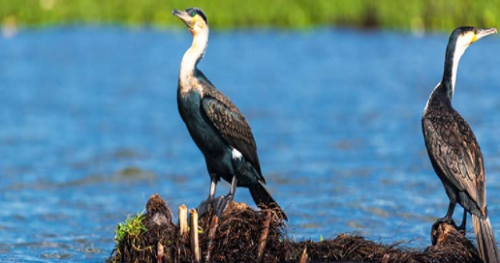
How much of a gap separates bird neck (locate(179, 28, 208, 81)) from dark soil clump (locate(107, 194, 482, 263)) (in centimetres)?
93

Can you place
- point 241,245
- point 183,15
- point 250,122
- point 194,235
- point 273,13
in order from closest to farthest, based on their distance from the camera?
point 194,235, point 241,245, point 183,15, point 250,122, point 273,13

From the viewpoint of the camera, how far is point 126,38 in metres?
32.7

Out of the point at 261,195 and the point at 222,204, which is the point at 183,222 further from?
the point at 261,195

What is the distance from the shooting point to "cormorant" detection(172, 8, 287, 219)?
27.1 feet

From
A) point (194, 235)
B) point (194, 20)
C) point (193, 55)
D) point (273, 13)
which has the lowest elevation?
point (194, 235)

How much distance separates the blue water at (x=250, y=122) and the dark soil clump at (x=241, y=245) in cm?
214

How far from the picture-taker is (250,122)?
19.4 m

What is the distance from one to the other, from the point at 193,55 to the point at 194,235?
1.38 meters

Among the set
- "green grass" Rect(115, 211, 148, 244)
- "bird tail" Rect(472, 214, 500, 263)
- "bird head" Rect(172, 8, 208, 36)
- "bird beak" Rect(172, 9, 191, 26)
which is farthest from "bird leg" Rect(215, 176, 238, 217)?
"bird tail" Rect(472, 214, 500, 263)

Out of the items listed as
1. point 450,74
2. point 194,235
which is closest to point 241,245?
point 194,235

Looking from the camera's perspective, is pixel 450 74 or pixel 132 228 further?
pixel 450 74

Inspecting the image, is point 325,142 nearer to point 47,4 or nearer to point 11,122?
point 11,122

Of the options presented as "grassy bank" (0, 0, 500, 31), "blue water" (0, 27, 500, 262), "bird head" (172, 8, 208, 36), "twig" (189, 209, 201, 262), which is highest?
"grassy bank" (0, 0, 500, 31)

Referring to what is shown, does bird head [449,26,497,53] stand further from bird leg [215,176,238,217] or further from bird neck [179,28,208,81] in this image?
bird leg [215,176,238,217]
